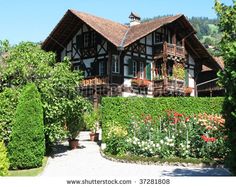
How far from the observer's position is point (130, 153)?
19.3 m

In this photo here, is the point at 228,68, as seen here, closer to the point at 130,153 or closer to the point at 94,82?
the point at 130,153

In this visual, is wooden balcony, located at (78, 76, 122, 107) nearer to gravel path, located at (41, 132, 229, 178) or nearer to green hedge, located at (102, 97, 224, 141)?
green hedge, located at (102, 97, 224, 141)

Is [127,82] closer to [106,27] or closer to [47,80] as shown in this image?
[106,27]

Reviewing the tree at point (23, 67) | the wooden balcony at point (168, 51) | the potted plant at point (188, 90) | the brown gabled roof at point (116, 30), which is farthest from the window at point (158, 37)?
the tree at point (23, 67)

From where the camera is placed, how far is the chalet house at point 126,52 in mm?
33594

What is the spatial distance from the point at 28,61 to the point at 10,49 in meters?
1.62

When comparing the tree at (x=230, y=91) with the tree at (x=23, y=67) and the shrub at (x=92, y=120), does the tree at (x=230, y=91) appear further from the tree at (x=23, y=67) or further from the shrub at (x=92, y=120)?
the shrub at (x=92, y=120)

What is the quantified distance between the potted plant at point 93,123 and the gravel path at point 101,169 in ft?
15.2

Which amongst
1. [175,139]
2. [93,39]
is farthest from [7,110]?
[93,39]

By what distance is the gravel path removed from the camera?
15422mm

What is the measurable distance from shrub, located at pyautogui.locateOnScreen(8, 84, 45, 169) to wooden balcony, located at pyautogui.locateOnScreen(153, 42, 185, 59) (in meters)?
19.5

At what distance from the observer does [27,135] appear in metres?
17.0

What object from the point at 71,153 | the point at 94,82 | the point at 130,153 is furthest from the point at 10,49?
the point at 94,82

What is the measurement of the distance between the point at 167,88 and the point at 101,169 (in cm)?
1882
